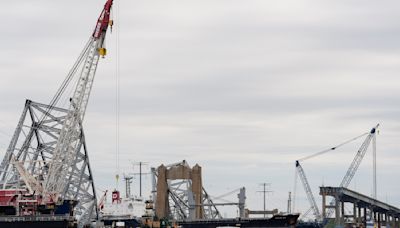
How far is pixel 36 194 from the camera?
640 ft

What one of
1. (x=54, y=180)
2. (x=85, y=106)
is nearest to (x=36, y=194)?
(x=54, y=180)

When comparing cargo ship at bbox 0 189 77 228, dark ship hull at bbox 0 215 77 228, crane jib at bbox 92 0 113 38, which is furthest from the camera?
crane jib at bbox 92 0 113 38

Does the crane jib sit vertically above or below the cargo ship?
above

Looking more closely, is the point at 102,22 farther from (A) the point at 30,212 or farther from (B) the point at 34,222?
(B) the point at 34,222

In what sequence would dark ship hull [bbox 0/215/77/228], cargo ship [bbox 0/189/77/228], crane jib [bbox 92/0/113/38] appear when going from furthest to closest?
crane jib [bbox 92/0/113/38] < cargo ship [bbox 0/189/77/228] < dark ship hull [bbox 0/215/77/228]

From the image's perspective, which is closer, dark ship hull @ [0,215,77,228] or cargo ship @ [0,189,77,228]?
dark ship hull @ [0,215,77,228]

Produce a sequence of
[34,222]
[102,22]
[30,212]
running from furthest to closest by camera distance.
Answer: [102,22] → [30,212] → [34,222]

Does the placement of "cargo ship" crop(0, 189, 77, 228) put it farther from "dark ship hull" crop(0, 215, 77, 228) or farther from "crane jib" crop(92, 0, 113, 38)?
"crane jib" crop(92, 0, 113, 38)

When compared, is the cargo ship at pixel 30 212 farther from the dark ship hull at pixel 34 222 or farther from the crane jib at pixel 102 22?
the crane jib at pixel 102 22

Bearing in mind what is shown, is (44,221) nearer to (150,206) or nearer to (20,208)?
(20,208)

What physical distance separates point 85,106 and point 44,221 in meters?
34.5

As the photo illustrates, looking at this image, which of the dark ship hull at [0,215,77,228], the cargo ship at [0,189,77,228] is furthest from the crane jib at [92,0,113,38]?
the dark ship hull at [0,215,77,228]

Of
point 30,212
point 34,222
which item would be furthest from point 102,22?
point 34,222

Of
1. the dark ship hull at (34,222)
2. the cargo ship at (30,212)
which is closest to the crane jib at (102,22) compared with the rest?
the cargo ship at (30,212)
